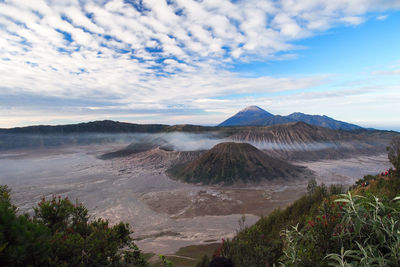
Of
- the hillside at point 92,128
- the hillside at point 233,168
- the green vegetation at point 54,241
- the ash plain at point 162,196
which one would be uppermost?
the hillside at point 92,128

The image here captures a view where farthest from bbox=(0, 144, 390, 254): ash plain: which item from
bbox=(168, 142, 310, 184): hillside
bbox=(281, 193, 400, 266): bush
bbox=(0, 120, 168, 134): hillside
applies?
bbox=(0, 120, 168, 134): hillside

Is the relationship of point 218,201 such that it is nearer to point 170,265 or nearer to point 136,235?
point 136,235

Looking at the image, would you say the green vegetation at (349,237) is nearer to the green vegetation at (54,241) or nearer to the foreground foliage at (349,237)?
the foreground foliage at (349,237)

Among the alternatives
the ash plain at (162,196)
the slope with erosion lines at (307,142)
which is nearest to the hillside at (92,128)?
the slope with erosion lines at (307,142)

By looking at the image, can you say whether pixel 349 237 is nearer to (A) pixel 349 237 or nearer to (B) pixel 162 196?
(A) pixel 349 237

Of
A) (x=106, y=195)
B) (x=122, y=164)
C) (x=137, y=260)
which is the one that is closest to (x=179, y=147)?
(x=122, y=164)

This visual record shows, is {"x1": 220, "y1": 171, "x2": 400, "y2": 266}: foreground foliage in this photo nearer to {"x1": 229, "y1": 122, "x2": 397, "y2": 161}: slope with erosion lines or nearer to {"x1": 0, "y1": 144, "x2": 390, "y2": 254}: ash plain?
{"x1": 0, "y1": 144, "x2": 390, "y2": 254}: ash plain

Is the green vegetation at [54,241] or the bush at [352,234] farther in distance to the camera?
the green vegetation at [54,241]
